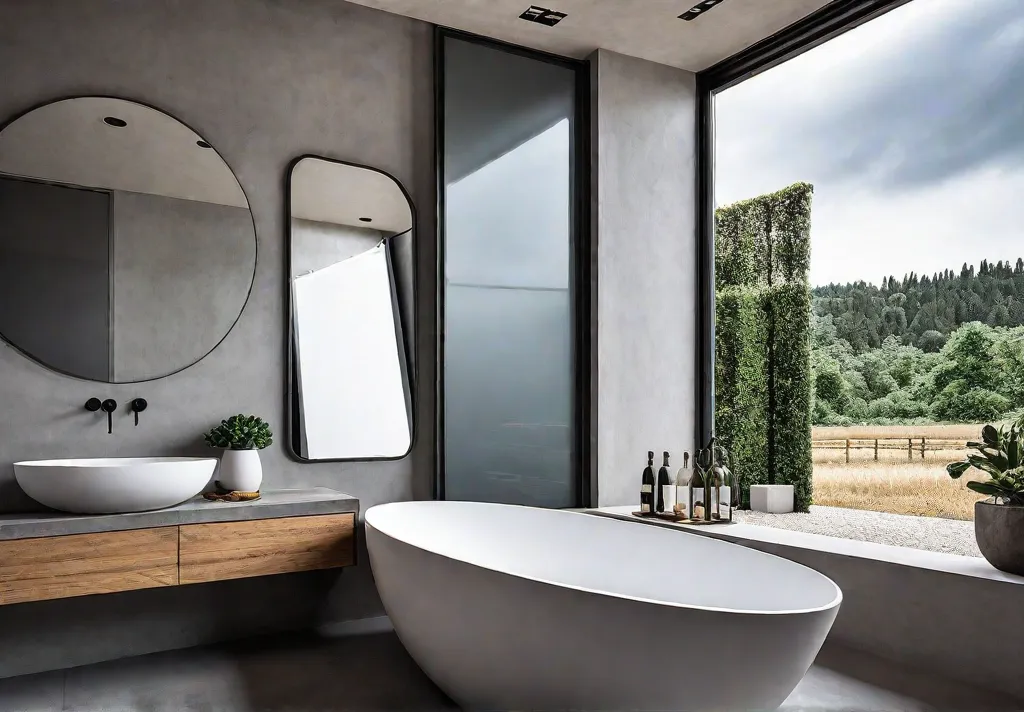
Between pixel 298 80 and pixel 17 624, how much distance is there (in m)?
2.41

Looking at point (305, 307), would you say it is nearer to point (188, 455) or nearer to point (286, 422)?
point (286, 422)

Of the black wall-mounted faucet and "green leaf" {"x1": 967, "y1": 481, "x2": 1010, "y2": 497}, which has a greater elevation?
the black wall-mounted faucet

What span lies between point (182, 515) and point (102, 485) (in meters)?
0.28

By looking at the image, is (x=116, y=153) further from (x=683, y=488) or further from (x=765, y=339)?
(x=765, y=339)

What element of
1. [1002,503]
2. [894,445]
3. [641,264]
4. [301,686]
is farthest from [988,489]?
[301,686]

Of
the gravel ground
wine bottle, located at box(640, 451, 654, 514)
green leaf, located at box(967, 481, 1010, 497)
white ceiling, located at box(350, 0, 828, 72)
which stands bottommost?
the gravel ground

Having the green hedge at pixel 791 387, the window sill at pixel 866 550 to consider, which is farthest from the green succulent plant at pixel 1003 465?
the green hedge at pixel 791 387

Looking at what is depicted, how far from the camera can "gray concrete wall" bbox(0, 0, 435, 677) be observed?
2918 millimetres

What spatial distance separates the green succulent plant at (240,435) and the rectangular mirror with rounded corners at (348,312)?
0.25 m

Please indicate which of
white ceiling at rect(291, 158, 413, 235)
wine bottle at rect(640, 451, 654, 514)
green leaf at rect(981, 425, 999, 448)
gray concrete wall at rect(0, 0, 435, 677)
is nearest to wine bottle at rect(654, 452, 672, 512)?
wine bottle at rect(640, 451, 654, 514)

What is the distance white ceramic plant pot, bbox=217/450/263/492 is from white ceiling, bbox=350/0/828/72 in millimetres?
2112

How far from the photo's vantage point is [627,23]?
3836 millimetres

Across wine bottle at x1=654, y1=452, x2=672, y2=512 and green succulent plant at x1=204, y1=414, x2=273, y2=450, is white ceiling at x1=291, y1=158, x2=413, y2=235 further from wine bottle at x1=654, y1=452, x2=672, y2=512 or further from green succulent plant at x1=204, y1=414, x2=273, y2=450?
wine bottle at x1=654, y1=452, x2=672, y2=512

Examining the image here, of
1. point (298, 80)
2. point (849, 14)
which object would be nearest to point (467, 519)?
point (298, 80)
